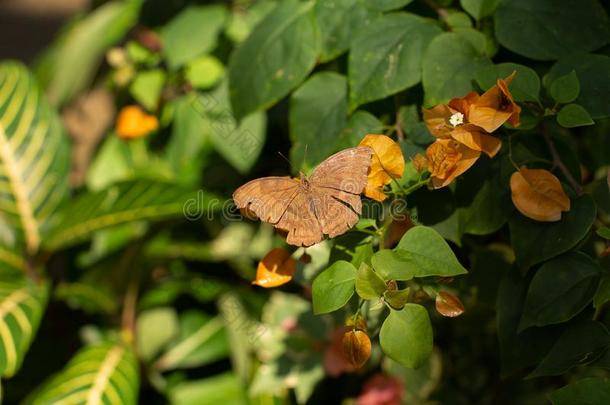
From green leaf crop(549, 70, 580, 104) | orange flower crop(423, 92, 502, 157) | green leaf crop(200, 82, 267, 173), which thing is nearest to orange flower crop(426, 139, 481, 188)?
orange flower crop(423, 92, 502, 157)

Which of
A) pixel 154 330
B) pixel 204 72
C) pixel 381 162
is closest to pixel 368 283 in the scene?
pixel 381 162

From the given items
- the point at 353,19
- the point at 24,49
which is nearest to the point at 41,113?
the point at 353,19

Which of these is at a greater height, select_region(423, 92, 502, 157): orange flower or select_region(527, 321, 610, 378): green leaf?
select_region(423, 92, 502, 157): orange flower

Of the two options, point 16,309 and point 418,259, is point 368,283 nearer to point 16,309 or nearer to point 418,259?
point 418,259

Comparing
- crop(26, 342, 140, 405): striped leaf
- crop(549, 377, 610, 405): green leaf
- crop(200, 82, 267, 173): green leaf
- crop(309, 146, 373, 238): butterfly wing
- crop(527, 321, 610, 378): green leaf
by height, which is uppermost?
crop(309, 146, 373, 238): butterfly wing

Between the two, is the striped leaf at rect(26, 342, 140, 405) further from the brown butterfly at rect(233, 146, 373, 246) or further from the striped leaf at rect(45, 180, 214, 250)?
the brown butterfly at rect(233, 146, 373, 246)

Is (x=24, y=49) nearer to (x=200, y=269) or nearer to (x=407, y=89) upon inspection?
(x=200, y=269)
